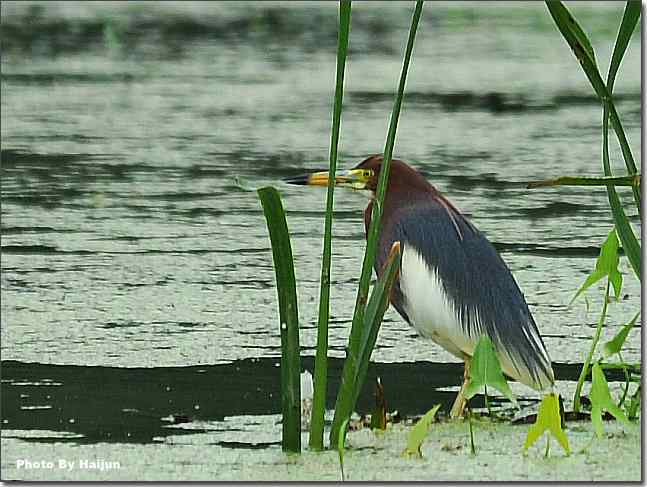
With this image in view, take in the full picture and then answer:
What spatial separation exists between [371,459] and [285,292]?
0.34m

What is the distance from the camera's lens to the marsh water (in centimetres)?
286

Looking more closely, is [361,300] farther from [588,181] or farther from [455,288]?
[455,288]

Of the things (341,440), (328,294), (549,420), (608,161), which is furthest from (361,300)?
(608,161)

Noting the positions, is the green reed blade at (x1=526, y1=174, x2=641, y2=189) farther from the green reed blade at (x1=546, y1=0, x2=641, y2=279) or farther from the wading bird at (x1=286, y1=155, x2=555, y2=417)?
the wading bird at (x1=286, y1=155, x2=555, y2=417)

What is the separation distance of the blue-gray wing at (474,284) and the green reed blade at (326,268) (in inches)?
18.4

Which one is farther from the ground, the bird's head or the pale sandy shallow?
the bird's head

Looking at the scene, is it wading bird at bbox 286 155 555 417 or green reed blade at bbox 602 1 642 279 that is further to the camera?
wading bird at bbox 286 155 555 417

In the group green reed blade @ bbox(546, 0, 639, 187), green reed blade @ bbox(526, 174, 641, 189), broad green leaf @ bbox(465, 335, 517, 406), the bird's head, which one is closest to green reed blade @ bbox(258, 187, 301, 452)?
broad green leaf @ bbox(465, 335, 517, 406)

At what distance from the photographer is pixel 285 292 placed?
7.37 feet

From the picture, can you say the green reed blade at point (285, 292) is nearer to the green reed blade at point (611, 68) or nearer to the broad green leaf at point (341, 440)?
the broad green leaf at point (341, 440)

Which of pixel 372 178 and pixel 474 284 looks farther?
pixel 372 178

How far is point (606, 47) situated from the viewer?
7.94 meters

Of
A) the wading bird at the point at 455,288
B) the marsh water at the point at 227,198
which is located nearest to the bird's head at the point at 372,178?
the wading bird at the point at 455,288

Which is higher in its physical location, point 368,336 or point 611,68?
point 611,68
